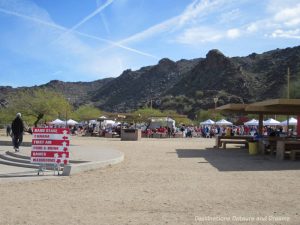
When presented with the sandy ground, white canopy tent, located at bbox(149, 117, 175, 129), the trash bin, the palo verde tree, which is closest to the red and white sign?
the sandy ground

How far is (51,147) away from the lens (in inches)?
500

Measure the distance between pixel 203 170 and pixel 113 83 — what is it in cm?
13195

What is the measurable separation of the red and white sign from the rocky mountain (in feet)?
171

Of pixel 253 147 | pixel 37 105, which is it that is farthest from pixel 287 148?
pixel 37 105

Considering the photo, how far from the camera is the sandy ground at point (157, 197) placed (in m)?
7.06

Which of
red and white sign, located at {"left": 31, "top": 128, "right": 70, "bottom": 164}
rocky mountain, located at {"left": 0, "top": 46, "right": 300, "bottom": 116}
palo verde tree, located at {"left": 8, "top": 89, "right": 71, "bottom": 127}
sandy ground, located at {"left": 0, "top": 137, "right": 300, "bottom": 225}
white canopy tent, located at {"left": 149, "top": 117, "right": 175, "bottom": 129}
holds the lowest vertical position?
sandy ground, located at {"left": 0, "top": 137, "right": 300, "bottom": 225}

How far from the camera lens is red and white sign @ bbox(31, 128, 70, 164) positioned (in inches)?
497

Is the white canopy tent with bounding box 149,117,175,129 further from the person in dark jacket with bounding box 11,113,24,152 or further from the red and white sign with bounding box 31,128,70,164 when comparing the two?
the red and white sign with bounding box 31,128,70,164

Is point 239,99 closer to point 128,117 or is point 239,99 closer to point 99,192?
point 128,117

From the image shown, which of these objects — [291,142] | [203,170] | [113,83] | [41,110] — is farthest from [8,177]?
[113,83]

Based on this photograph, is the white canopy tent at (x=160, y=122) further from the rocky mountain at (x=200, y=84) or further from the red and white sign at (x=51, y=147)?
the red and white sign at (x=51, y=147)

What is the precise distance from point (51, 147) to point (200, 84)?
99603 mm

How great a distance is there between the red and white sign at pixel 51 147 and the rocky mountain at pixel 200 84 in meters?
52.1

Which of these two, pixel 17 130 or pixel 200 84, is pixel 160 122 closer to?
pixel 17 130
